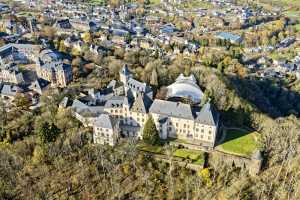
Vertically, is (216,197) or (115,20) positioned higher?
(115,20)

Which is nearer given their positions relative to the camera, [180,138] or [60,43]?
[180,138]

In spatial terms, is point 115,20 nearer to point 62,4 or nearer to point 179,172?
point 62,4

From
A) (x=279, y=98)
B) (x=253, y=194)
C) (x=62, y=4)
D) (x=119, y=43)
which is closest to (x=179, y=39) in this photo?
(x=119, y=43)

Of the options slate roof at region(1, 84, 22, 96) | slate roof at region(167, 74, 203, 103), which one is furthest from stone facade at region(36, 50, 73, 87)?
slate roof at region(167, 74, 203, 103)

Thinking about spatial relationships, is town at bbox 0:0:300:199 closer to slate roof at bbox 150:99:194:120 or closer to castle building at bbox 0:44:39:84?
slate roof at bbox 150:99:194:120

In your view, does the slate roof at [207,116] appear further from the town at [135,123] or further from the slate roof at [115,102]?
the slate roof at [115,102]

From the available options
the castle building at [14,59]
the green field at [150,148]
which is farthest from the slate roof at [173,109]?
the castle building at [14,59]
